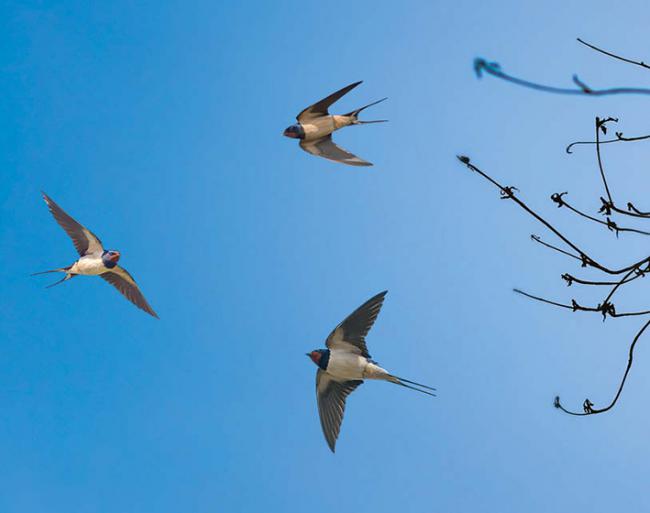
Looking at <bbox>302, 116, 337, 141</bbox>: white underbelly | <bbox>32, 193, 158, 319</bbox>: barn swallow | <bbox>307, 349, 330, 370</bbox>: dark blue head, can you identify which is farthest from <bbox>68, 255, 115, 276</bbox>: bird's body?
<bbox>307, 349, 330, 370</bbox>: dark blue head

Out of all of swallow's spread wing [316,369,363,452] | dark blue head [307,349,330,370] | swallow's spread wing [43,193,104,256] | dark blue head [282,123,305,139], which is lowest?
swallow's spread wing [316,369,363,452]

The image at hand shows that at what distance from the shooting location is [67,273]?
8500mm

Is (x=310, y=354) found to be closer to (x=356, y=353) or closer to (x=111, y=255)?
(x=356, y=353)

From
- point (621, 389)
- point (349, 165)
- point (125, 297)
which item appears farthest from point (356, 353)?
point (621, 389)

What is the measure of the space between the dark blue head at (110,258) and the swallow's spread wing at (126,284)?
9 centimetres

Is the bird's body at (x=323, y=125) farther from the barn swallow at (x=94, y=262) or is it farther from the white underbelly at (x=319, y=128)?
the barn swallow at (x=94, y=262)

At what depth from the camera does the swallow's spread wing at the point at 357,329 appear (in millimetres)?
6738

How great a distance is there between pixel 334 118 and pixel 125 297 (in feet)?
10.8

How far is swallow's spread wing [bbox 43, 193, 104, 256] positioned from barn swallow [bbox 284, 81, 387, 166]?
2.66 metres

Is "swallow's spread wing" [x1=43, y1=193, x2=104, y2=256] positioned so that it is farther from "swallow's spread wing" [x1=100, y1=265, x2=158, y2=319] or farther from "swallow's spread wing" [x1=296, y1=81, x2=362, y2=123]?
"swallow's spread wing" [x1=296, y1=81, x2=362, y2=123]

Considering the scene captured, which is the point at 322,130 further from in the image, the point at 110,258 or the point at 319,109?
the point at 110,258

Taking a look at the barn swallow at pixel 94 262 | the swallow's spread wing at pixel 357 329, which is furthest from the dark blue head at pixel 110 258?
the swallow's spread wing at pixel 357 329

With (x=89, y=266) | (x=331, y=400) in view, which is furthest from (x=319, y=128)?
(x=89, y=266)

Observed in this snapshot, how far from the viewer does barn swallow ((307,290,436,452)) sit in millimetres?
6734
